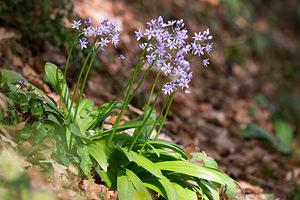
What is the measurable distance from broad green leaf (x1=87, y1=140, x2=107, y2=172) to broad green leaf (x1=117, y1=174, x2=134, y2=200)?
0.15m

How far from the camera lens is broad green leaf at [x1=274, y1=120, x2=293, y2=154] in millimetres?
5500

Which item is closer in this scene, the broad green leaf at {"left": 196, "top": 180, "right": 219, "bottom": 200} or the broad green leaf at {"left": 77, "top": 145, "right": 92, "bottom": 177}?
the broad green leaf at {"left": 77, "top": 145, "right": 92, "bottom": 177}

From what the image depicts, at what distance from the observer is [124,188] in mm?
2092

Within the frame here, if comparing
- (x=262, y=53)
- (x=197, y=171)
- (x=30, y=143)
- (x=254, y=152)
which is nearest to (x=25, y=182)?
(x=30, y=143)

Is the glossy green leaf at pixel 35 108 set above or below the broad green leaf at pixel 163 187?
above

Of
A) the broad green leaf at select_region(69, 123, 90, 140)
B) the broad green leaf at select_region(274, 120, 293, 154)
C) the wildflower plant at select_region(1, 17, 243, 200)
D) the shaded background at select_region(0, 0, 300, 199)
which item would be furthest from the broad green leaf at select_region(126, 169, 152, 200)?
the broad green leaf at select_region(274, 120, 293, 154)

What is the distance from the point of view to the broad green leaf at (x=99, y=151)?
6.89 feet

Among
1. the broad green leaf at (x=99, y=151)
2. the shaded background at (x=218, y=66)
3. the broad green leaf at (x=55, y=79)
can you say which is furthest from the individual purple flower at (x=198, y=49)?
the shaded background at (x=218, y=66)

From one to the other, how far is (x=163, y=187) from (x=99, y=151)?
0.53m

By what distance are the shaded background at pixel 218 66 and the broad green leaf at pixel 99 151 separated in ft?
4.23

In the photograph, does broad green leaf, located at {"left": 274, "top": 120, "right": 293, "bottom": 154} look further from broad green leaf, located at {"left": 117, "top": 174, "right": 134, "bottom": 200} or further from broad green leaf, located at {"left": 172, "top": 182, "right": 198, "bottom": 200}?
broad green leaf, located at {"left": 117, "top": 174, "right": 134, "bottom": 200}

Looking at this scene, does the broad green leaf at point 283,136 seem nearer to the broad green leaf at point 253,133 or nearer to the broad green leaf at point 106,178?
the broad green leaf at point 253,133

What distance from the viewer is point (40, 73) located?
12.2 feet

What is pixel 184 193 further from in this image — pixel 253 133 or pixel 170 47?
pixel 253 133
